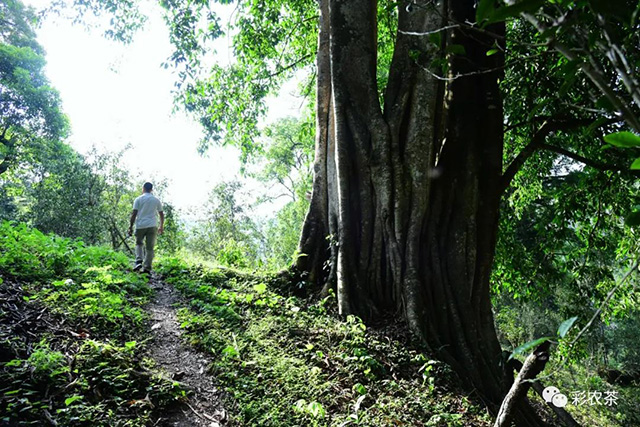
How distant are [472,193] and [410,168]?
0.82 meters

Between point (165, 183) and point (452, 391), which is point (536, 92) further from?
point (165, 183)

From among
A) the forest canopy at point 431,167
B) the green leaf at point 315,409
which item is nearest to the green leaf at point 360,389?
the green leaf at point 315,409

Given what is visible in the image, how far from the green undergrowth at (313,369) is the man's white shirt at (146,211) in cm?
300

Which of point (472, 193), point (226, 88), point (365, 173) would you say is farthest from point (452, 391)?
Result: point (226, 88)

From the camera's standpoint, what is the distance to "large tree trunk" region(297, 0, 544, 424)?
4.42 meters

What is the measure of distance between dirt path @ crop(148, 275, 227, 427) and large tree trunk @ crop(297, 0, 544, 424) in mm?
1681

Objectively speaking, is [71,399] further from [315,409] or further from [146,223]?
[146,223]

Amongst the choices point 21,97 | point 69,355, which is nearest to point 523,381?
point 69,355

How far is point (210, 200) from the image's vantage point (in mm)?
27203

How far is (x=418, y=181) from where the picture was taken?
4625 mm

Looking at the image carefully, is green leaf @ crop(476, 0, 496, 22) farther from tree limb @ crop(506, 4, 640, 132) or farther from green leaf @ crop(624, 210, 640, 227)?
green leaf @ crop(624, 210, 640, 227)

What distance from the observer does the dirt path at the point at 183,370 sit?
2891 millimetres

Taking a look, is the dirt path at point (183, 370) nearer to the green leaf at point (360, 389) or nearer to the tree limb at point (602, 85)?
the green leaf at point (360, 389)

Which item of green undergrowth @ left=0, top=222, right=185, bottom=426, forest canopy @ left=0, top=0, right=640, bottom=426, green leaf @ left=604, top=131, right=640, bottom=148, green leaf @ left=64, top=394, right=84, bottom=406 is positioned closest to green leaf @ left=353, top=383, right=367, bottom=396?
forest canopy @ left=0, top=0, right=640, bottom=426
